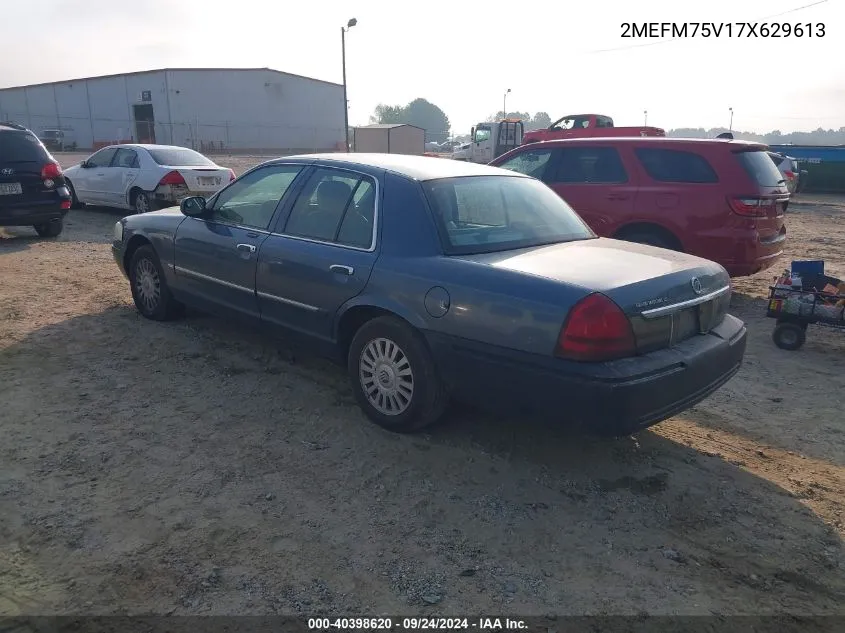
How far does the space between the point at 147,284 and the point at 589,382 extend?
4.55 m

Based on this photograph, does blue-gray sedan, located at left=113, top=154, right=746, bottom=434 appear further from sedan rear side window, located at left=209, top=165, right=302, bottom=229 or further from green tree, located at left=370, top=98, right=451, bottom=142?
green tree, located at left=370, top=98, right=451, bottom=142

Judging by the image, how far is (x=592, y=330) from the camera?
10.5 feet

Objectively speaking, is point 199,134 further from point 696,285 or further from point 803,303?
point 696,285

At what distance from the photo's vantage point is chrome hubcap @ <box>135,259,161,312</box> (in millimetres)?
6027

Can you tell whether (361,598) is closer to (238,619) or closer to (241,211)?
(238,619)

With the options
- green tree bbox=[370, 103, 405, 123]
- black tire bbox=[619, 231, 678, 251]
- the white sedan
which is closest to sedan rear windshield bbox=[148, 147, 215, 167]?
the white sedan

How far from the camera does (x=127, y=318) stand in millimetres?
6289

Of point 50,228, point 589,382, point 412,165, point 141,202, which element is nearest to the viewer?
→ point 589,382

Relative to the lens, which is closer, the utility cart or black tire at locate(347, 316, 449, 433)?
black tire at locate(347, 316, 449, 433)

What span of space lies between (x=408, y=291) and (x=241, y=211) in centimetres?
199

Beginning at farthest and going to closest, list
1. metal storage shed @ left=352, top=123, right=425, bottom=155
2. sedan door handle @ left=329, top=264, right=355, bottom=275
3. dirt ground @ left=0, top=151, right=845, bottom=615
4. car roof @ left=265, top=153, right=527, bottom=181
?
metal storage shed @ left=352, top=123, right=425, bottom=155, car roof @ left=265, top=153, right=527, bottom=181, sedan door handle @ left=329, top=264, right=355, bottom=275, dirt ground @ left=0, top=151, right=845, bottom=615

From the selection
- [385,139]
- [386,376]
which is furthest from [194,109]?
[386,376]

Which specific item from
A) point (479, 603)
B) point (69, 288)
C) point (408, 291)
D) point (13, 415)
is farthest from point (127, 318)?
point (479, 603)

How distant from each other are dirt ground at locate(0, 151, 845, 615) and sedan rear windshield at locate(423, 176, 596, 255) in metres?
1.20
